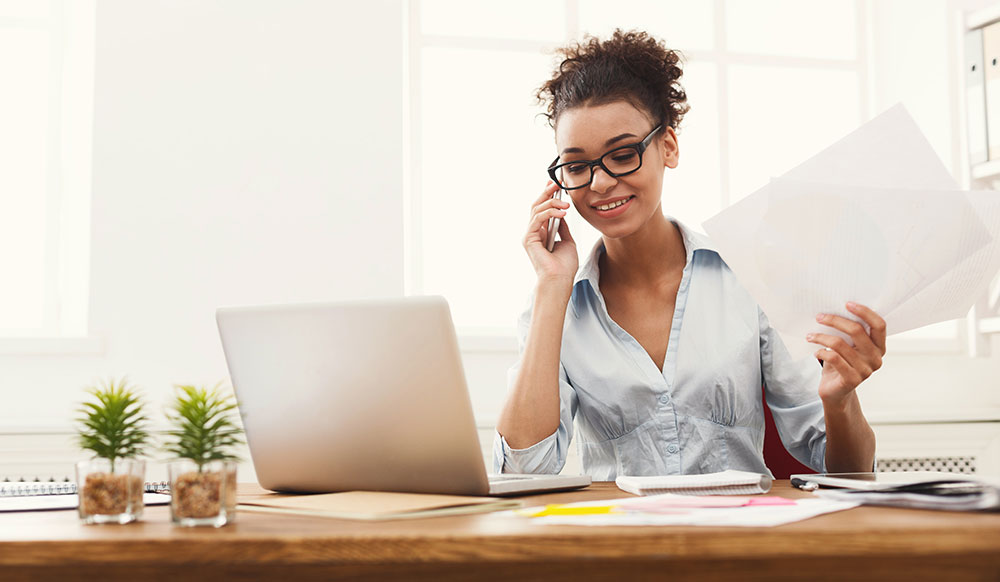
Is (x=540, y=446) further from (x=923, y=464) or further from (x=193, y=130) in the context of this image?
(x=923, y=464)

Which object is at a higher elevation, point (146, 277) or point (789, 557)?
point (146, 277)

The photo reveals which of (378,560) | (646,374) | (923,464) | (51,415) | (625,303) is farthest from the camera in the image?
(923,464)

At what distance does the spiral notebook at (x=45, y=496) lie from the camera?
0.94m

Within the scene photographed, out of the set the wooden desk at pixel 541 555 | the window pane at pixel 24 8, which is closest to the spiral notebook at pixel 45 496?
the wooden desk at pixel 541 555

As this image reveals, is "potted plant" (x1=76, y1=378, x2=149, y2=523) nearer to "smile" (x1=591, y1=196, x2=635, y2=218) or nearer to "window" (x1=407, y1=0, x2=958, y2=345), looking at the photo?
"smile" (x1=591, y1=196, x2=635, y2=218)

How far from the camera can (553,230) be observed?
65.9 inches

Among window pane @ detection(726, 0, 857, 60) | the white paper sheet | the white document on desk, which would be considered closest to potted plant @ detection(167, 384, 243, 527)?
the white paper sheet

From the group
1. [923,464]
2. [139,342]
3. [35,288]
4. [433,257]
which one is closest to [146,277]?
[139,342]

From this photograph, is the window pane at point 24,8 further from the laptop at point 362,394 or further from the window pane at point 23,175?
the laptop at point 362,394

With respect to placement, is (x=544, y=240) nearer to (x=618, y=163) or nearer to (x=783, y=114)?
(x=618, y=163)

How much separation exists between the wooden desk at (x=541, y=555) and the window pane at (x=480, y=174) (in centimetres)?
234

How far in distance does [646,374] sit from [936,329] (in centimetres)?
203

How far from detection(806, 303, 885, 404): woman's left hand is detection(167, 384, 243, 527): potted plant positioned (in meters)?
0.74

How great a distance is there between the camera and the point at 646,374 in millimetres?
1562
